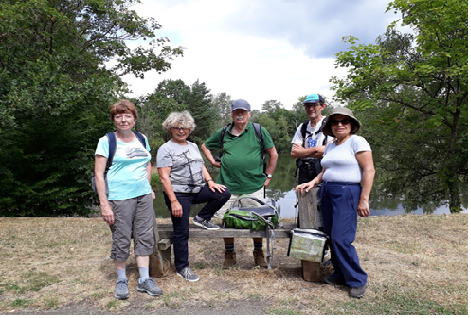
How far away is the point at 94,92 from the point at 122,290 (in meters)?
7.07

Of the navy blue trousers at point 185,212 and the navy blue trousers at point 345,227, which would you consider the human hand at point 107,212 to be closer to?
the navy blue trousers at point 185,212

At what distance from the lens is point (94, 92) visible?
9.27 metres

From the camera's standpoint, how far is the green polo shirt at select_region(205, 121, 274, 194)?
4.07 m

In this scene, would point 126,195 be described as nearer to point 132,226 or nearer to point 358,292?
point 132,226

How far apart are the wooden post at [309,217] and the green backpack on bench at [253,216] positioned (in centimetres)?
31

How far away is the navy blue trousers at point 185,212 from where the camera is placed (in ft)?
12.5

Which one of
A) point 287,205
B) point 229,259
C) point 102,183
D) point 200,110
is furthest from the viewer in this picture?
point 200,110

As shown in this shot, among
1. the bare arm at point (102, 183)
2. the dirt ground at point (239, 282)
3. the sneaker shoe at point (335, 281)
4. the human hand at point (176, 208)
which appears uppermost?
the bare arm at point (102, 183)

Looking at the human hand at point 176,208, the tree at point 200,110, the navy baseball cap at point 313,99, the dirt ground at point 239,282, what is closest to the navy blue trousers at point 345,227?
the dirt ground at point 239,282

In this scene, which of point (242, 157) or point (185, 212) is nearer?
point (185, 212)

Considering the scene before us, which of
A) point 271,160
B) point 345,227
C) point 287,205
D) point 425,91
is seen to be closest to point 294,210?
point 287,205

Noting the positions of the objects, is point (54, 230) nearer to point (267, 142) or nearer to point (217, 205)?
point (217, 205)

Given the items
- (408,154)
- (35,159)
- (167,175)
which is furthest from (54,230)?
(408,154)

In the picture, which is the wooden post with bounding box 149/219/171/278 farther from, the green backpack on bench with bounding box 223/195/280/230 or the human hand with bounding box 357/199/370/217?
the human hand with bounding box 357/199/370/217
